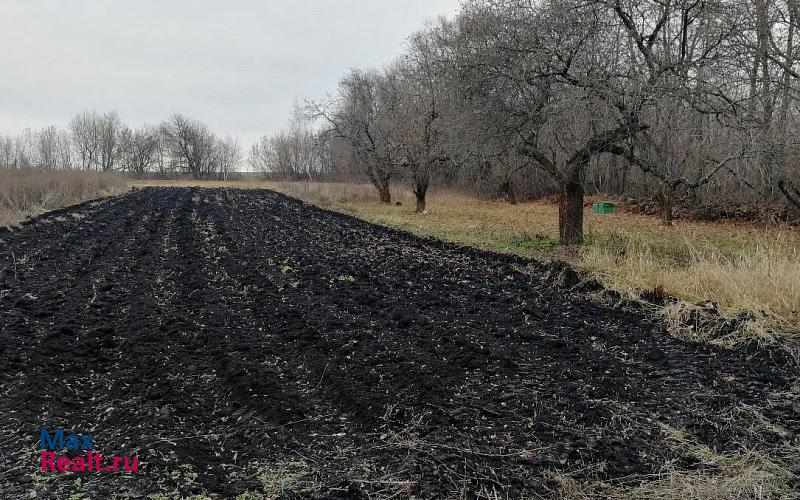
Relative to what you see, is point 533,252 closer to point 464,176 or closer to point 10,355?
point 10,355

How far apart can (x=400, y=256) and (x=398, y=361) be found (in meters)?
5.61

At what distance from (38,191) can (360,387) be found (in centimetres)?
2127

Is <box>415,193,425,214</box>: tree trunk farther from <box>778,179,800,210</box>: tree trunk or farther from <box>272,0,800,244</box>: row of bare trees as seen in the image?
<box>778,179,800,210</box>: tree trunk

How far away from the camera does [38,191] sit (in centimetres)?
2042

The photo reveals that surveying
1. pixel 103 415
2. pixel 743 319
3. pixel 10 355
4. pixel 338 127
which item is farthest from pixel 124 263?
pixel 338 127

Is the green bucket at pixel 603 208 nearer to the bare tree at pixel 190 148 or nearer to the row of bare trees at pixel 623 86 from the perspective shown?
the row of bare trees at pixel 623 86

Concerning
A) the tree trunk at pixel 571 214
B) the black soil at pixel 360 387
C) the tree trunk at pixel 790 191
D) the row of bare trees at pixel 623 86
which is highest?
the row of bare trees at pixel 623 86

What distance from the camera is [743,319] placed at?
569 cm

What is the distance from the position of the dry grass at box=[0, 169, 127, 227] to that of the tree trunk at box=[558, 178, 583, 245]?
43.5 ft

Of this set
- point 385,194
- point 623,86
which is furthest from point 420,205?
point 623,86

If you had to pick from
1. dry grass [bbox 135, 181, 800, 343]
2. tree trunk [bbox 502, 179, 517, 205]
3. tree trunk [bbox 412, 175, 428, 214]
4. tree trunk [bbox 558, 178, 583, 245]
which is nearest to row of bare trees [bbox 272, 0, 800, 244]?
tree trunk [bbox 558, 178, 583, 245]

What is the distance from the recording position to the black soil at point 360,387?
9.87ft

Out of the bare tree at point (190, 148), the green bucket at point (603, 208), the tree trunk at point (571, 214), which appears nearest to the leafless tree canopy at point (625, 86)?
the tree trunk at point (571, 214)

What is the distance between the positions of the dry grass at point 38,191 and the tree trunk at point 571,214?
1325 cm
